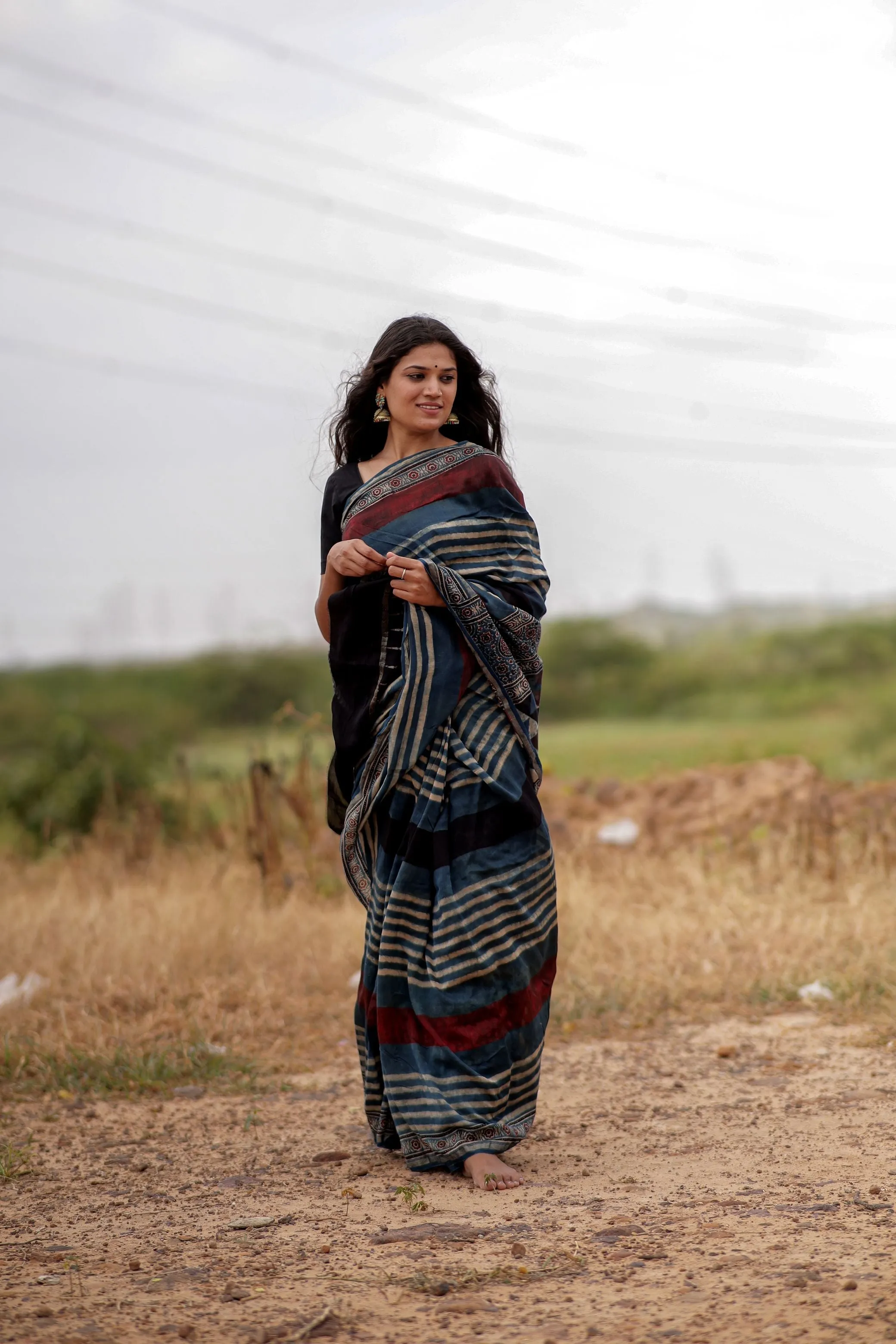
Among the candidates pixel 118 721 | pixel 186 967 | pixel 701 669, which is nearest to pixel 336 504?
pixel 186 967

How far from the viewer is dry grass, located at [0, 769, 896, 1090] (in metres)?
4.79

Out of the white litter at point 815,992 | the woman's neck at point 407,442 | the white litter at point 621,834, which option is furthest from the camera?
the white litter at point 621,834

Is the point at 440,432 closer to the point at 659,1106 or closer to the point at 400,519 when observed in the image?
the point at 400,519

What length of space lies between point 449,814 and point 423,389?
3.88 ft

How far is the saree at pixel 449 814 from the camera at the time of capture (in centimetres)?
330

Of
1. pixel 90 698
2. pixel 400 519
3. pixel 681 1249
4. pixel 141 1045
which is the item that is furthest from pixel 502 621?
pixel 90 698

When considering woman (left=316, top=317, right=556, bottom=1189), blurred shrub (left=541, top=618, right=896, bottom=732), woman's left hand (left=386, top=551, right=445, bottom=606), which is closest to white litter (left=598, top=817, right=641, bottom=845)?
woman (left=316, top=317, right=556, bottom=1189)

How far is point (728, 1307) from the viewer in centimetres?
231

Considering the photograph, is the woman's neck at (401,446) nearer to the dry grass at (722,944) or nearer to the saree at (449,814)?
the saree at (449,814)

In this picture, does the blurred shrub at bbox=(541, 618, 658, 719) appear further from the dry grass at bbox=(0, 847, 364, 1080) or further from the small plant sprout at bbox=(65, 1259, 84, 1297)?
the small plant sprout at bbox=(65, 1259, 84, 1297)

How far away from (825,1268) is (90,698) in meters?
16.6

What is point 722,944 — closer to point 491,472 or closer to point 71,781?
point 491,472

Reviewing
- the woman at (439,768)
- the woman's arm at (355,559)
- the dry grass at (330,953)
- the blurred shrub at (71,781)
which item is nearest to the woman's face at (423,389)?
the woman at (439,768)

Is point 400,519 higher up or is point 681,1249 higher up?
point 400,519
